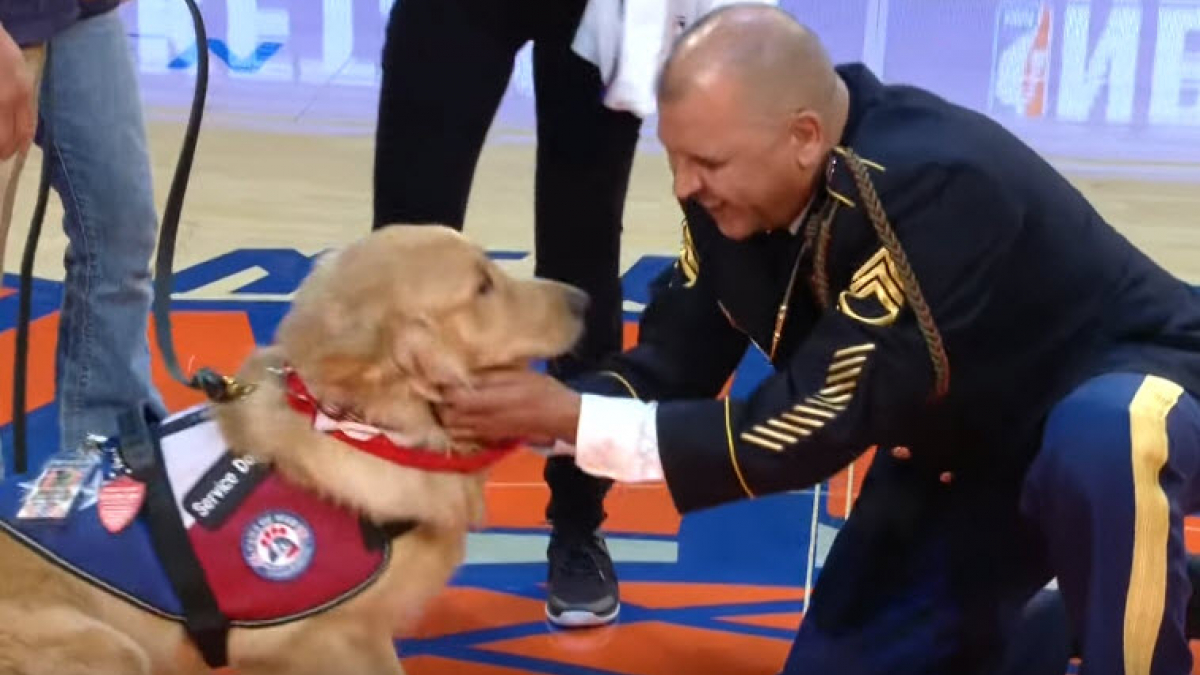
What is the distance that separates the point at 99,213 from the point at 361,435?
953 mm

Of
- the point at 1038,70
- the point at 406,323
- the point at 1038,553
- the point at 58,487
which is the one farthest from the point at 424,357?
the point at 1038,70

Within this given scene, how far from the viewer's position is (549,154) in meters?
2.60

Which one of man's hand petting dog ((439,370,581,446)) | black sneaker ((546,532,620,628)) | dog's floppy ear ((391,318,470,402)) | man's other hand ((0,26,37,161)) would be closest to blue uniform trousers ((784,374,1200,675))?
black sneaker ((546,532,620,628))

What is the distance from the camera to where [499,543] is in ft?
9.62

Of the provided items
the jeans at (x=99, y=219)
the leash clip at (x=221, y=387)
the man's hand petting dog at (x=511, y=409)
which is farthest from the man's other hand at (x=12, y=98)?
the jeans at (x=99, y=219)

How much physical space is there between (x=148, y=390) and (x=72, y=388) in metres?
0.13

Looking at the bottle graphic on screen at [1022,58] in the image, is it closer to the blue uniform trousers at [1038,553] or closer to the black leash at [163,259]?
the blue uniform trousers at [1038,553]

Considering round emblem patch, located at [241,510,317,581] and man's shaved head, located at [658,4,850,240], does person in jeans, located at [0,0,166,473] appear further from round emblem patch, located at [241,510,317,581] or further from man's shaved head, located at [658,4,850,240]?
man's shaved head, located at [658,4,850,240]

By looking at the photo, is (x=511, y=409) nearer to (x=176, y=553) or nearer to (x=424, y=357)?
(x=424, y=357)

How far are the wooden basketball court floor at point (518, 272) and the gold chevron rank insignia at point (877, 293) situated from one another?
814 millimetres

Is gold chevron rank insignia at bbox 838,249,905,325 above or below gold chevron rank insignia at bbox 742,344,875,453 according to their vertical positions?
above

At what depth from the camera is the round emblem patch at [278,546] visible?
6.36 feet

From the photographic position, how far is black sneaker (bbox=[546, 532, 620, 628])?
8.66 ft

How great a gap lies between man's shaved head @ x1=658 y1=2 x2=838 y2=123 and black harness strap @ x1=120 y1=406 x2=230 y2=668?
809 mm
